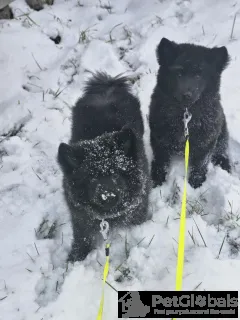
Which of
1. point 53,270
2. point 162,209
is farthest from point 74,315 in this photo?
point 162,209

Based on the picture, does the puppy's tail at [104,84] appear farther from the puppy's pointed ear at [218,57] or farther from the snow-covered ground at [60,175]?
the puppy's pointed ear at [218,57]

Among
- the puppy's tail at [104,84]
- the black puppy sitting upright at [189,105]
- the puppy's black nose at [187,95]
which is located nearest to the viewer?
the puppy's black nose at [187,95]

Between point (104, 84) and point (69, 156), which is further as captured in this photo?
point (104, 84)

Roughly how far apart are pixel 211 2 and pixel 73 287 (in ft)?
13.9

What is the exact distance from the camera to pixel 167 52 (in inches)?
124

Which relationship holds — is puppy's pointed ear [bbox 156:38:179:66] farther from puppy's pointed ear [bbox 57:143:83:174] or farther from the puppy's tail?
puppy's pointed ear [bbox 57:143:83:174]

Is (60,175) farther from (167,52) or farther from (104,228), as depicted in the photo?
(167,52)

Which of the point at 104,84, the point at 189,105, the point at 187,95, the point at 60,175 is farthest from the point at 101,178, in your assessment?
the point at 104,84

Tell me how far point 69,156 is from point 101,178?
27 cm

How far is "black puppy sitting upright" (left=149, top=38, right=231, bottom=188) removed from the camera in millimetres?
3039

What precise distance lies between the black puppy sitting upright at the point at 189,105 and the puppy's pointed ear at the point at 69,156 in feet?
3.35

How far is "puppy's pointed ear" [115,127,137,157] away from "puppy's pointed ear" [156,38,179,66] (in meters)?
0.94

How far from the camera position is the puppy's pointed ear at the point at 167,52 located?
10.3 feet

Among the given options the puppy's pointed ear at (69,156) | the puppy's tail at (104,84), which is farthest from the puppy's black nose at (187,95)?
the puppy's pointed ear at (69,156)
